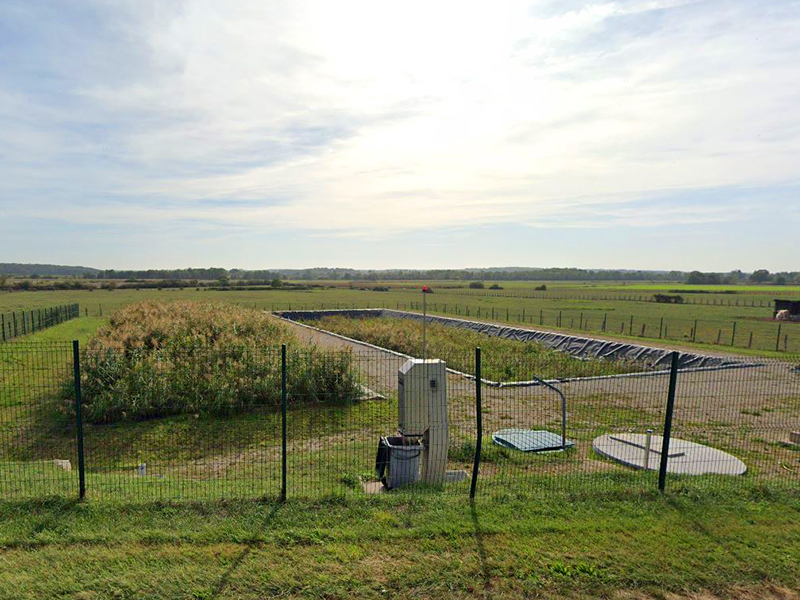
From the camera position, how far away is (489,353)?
69.7 feet

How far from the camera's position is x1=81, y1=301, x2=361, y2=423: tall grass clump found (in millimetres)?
12125

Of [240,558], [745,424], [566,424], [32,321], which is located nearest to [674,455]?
[566,424]

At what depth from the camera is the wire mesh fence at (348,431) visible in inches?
264

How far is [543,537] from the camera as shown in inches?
201

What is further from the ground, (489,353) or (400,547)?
(400,547)

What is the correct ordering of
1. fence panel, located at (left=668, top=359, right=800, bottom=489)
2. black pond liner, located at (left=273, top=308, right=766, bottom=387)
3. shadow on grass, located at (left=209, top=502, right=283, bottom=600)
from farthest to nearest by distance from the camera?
black pond liner, located at (left=273, top=308, right=766, bottom=387) → fence panel, located at (left=668, top=359, right=800, bottom=489) → shadow on grass, located at (left=209, top=502, right=283, bottom=600)

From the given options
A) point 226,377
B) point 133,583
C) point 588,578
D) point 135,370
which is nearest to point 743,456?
point 588,578

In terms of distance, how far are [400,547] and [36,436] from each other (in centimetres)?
961

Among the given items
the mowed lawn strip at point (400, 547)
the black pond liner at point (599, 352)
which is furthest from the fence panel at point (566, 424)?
the mowed lawn strip at point (400, 547)

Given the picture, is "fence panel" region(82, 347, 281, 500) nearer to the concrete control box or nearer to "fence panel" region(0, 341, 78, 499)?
"fence panel" region(0, 341, 78, 499)

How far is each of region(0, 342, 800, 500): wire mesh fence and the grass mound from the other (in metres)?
0.43

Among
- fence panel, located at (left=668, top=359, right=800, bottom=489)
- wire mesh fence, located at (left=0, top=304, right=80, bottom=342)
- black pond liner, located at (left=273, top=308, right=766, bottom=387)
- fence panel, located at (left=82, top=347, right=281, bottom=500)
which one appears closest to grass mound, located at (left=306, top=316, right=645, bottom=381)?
black pond liner, located at (left=273, top=308, right=766, bottom=387)

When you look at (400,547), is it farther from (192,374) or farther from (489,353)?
(489,353)

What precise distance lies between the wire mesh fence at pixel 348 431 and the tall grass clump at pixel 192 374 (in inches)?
1.8
